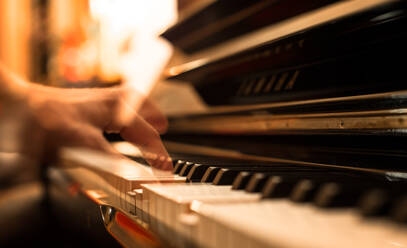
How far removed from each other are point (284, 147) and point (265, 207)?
0.54 m

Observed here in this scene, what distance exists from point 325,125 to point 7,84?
132 cm

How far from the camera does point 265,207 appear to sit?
19.3 inches

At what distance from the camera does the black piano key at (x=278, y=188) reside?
542 mm

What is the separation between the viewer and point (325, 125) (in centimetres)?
81

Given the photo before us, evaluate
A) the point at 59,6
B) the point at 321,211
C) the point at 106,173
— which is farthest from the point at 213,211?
the point at 59,6

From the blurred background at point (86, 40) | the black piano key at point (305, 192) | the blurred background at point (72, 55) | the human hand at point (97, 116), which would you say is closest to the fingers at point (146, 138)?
the human hand at point (97, 116)

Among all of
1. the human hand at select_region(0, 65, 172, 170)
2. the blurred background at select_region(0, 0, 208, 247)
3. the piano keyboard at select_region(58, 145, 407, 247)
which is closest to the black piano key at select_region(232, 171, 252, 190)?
the piano keyboard at select_region(58, 145, 407, 247)

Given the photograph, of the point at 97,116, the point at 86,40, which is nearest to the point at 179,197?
the point at 97,116

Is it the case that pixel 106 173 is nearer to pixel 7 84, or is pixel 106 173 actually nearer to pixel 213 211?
pixel 213 211

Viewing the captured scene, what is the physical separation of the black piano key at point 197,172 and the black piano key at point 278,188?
221 mm

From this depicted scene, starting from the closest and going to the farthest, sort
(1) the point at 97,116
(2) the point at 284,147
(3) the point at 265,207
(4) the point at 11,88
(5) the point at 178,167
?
(3) the point at 265,207
(5) the point at 178,167
(2) the point at 284,147
(1) the point at 97,116
(4) the point at 11,88

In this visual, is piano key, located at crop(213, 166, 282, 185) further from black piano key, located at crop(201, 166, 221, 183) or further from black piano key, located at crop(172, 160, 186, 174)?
black piano key, located at crop(172, 160, 186, 174)

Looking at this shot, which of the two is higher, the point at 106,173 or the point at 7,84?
the point at 7,84

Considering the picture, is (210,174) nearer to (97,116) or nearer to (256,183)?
(256,183)
